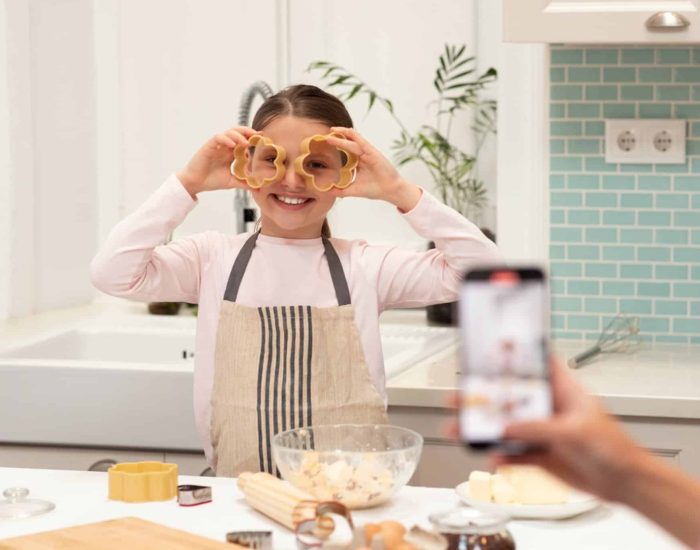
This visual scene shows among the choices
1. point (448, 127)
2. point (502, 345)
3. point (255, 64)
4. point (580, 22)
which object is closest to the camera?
point (502, 345)

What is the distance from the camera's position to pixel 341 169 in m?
2.10

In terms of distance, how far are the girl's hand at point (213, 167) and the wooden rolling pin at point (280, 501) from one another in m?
0.67

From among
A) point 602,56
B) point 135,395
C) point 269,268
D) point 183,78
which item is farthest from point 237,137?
point 183,78

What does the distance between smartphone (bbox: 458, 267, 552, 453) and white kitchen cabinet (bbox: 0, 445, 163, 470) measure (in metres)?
1.73

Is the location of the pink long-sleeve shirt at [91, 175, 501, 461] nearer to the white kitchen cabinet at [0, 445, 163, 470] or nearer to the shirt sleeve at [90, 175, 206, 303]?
the shirt sleeve at [90, 175, 206, 303]

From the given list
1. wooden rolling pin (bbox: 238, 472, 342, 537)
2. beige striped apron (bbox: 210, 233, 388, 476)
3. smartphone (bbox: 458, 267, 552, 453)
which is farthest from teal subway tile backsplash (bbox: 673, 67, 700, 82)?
smartphone (bbox: 458, 267, 552, 453)

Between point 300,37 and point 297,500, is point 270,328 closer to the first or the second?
point 297,500

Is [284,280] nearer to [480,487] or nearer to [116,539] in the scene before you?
[480,487]

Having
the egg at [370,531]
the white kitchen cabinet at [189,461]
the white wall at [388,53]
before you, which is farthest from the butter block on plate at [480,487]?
the white wall at [388,53]

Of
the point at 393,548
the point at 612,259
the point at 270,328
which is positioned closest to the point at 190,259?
the point at 270,328

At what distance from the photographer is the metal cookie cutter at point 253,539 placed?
1435 millimetres

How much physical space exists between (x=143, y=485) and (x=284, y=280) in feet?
1.87

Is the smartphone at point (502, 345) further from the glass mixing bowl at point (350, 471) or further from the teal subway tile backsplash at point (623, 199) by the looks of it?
the teal subway tile backsplash at point (623, 199)

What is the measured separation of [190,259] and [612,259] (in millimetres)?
1212
